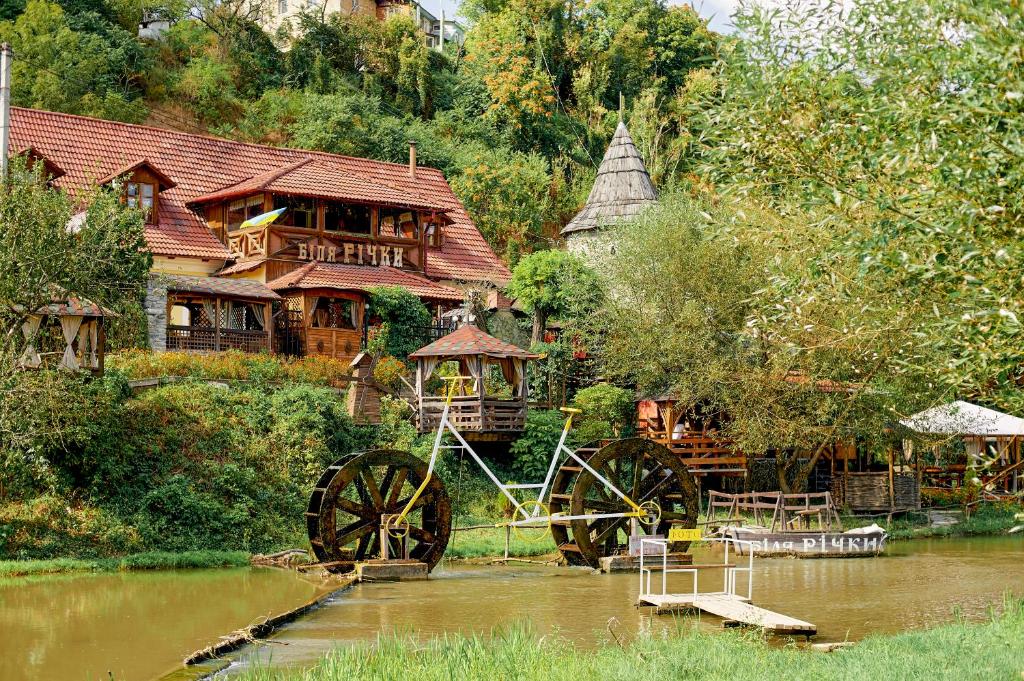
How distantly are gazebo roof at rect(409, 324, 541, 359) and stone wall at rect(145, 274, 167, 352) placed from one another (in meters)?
6.54

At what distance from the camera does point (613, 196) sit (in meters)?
42.9

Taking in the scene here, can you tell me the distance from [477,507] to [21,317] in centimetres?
1135

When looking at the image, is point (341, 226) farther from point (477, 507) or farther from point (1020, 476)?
point (1020, 476)

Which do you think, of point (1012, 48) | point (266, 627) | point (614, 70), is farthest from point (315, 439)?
point (614, 70)

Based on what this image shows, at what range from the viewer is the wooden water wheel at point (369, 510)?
23.3 meters

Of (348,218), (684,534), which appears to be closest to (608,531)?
(684,534)

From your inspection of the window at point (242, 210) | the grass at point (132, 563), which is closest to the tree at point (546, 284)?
the window at point (242, 210)

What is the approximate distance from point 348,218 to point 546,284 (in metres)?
6.76

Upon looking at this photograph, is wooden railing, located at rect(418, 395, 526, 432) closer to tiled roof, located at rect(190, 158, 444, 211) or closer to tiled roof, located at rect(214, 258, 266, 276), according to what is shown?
tiled roof, located at rect(214, 258, 266, 276)

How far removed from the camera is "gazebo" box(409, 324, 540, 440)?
3011cm

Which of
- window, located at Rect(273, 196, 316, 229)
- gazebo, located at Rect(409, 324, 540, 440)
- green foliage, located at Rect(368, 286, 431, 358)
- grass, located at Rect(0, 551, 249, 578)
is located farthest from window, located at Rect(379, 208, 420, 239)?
grass, located at Rect(0, 551, 249, 578)

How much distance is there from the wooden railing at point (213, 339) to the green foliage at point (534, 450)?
7.26m

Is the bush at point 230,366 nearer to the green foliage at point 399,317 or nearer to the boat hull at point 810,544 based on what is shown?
the green foliage at point 399,317

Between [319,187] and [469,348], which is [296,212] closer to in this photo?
[319,187]
